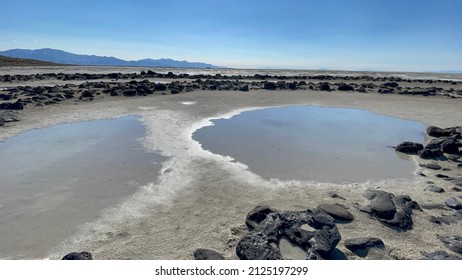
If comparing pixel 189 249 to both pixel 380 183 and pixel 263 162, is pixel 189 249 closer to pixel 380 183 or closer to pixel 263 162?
pixel 263 162

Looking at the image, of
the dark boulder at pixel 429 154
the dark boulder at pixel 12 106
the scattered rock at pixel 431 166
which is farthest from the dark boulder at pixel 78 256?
the dark boulder at pixel 12 106

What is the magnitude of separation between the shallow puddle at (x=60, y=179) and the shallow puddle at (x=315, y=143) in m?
3.24

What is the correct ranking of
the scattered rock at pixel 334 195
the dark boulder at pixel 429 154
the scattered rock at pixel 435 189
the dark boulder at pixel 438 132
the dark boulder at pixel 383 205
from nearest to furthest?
1. the dark boulder at pixel 383 205
2. the scattered rock at pixel 334 195
3. the scattered rock at pixel 435 189
4. the dark boulder at pixel 429 154
5. the dark boulder at pixel 438 132

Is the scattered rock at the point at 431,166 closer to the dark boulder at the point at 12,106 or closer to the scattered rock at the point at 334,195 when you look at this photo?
the scattered rock at the point at 334,195

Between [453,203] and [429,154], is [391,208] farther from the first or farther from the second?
[429,154]

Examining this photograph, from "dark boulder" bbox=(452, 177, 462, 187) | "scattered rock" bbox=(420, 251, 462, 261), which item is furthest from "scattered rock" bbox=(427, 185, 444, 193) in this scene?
"scattered rock" bbox=(420, 251, 462, 261)

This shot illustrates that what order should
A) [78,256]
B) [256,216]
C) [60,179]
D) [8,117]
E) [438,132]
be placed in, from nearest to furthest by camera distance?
1. [78,256]
2. [256,216]
3. [60,179]
4. [438,132]
5. [8,117]

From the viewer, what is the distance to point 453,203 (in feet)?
24.3

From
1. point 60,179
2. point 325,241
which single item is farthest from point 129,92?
point 325,241

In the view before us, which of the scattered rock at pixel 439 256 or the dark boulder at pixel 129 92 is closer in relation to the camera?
the scattered rock at pixel 439 256

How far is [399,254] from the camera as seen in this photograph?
557cm

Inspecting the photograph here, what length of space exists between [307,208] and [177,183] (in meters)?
3.44

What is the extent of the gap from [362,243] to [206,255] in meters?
2.80

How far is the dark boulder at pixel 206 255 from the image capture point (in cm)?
526
